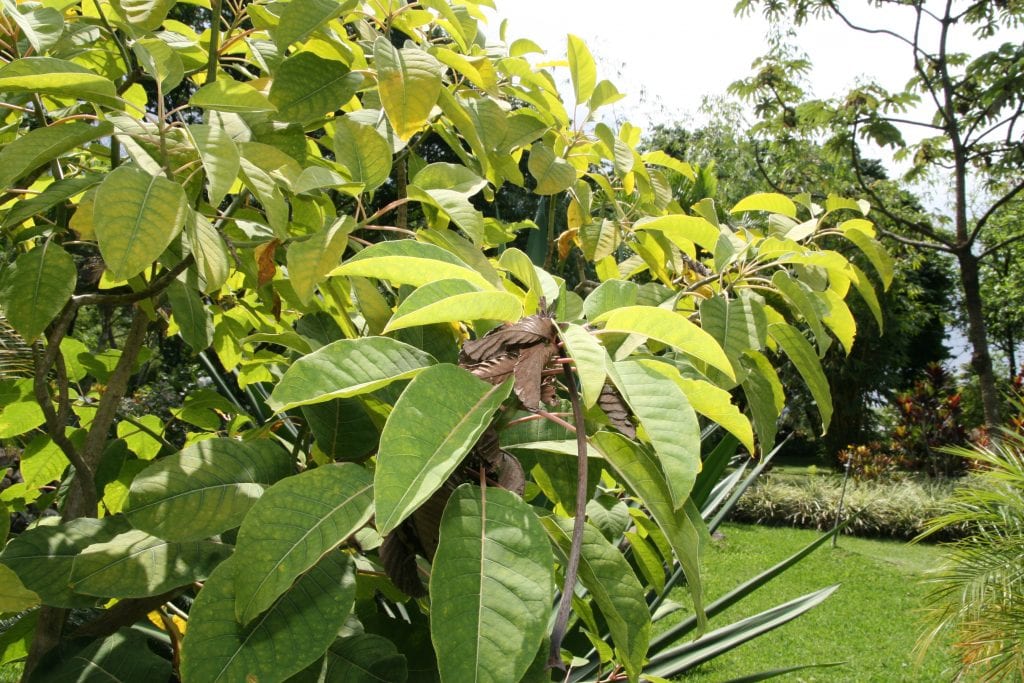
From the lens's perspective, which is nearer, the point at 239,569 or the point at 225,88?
the point at 239,569

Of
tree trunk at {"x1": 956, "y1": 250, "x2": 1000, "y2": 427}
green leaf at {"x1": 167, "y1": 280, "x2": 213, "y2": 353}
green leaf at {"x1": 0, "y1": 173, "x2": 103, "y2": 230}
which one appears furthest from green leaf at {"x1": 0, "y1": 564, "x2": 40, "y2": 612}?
tree trunk at {"x1": 956, "y1": 250, "x2": 1000, "y2": 427}

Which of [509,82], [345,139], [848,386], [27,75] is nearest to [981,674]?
[509,82]

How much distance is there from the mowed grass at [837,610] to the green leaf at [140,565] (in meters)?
3.85

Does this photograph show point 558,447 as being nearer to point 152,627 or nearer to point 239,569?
point 239,569

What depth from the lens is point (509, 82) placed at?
1.23 meters

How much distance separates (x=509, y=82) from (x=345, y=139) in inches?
19.4

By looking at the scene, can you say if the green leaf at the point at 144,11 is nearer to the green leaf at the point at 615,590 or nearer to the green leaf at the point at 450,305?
the green leaf at the point at 450,305

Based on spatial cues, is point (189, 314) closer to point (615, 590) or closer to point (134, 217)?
point (134, 217)

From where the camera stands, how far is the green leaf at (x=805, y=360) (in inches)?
37.2

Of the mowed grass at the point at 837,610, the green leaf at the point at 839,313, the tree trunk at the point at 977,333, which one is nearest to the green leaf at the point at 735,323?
the green leaf at the point at 839,313

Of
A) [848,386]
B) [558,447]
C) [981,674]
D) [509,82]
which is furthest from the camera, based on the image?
[848,386]

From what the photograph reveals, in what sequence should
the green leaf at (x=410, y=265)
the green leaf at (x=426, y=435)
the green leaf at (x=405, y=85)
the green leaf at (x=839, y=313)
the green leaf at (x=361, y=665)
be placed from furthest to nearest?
the green leaf at (x=839, y=313) → the green leaf at (x=405, y=85) → the green leaf at (x=361, y=665) → the green leaf at (x=410, y=265) → the green leaf at (x=426, y=435)

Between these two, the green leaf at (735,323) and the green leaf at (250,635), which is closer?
the green leaf at (250,635)

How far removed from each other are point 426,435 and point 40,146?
483mm
